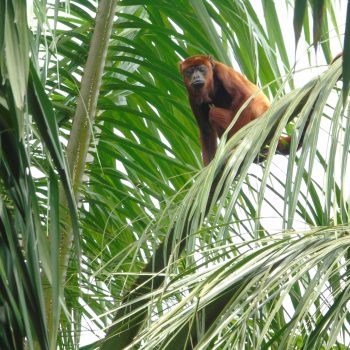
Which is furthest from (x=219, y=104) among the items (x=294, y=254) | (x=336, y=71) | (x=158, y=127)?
(x=294, y=254)

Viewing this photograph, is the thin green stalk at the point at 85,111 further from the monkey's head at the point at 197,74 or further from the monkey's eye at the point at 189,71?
the monkey's eye at the point at 189,71

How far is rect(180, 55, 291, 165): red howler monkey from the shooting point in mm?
4203

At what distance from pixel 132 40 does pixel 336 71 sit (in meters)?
1.32

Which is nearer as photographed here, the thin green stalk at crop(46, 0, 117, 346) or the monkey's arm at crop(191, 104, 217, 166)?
the thin green stalk at crop(46, 0, 117, 346)

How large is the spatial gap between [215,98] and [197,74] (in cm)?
38

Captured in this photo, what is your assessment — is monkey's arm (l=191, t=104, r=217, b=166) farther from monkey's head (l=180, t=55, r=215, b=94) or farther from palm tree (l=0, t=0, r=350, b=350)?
palm tree (l=0, t=0, r=350, b=350)

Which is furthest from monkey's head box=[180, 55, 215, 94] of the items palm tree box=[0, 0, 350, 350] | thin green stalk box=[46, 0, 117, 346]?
thin green stalk box=[46, 0, 117, 346]

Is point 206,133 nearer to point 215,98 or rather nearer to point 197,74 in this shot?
point 197,74

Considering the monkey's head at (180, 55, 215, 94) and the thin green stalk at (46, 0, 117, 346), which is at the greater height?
the monkey's head at (180, 55, 215, 94)

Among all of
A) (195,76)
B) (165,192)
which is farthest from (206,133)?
(165,192)

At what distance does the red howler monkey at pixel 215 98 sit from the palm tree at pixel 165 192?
947 millimetres

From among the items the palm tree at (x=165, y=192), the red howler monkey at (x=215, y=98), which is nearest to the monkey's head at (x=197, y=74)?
the red howler monkey at (x=215, y=98)

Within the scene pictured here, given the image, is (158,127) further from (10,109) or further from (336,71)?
(10,109)

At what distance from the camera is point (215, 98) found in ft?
15.3
